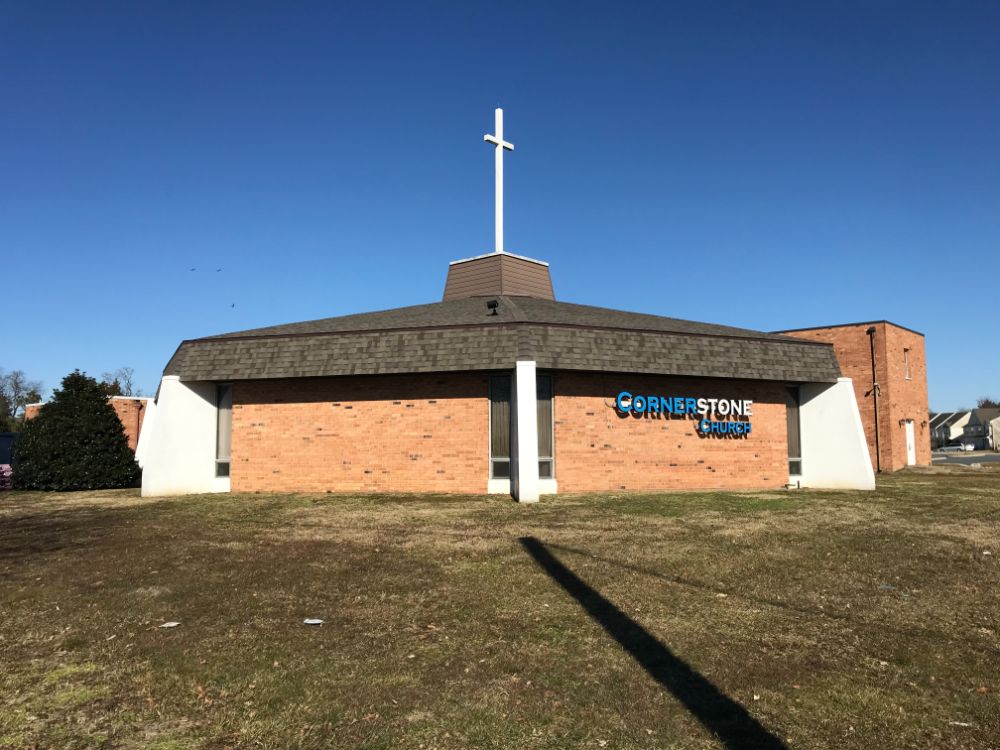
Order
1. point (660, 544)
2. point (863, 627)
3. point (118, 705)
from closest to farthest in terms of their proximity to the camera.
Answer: point (118, 705), point (863, 627), point (660, 544)

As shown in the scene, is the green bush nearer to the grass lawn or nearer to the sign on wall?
the grass lawn

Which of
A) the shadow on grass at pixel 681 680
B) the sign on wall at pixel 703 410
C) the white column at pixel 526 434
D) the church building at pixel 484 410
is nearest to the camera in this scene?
the shadow on grass at pixel 681 680

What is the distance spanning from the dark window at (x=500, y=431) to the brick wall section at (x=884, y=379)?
18.6 m

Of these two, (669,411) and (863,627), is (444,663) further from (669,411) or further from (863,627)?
(669,411)

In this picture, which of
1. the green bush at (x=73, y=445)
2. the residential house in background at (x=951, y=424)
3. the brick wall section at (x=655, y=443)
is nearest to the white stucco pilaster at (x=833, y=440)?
the brick wall section at (x=655, y=443)

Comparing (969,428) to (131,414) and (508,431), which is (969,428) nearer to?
(508,431)

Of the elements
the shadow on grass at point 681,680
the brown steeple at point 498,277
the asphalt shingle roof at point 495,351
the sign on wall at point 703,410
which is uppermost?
the brown steeple at point 498,277

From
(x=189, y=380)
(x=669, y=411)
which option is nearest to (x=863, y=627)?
(x=669, y=411)

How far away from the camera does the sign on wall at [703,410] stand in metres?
17.4

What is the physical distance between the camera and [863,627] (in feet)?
20.4

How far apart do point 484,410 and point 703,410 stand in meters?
6.04

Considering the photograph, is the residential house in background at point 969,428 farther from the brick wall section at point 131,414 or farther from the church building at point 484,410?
the brick wall section at point 131,414

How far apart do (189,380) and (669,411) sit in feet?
42.1

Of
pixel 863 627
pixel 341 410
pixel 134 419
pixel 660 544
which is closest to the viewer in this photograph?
pixel 863 627
